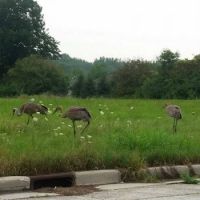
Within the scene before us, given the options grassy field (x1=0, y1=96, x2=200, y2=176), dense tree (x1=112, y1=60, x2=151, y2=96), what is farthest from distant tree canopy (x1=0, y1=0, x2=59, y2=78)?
grassy field (x1=0, y1=96, x2=200, y2=176)

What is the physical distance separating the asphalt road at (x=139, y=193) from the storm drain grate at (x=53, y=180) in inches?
17.6

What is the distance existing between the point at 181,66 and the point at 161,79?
2.84 meters

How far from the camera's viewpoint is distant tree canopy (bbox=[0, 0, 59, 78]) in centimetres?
7619

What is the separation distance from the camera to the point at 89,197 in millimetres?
8141

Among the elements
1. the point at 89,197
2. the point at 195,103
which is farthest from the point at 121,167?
the point at 195,103

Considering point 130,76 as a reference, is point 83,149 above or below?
below

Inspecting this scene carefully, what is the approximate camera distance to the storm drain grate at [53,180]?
8.89 meters

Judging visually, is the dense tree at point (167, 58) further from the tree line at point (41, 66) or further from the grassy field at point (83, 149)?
the grassy field at point (83, 149)

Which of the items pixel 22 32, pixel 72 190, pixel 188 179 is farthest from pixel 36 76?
pixel 72 190

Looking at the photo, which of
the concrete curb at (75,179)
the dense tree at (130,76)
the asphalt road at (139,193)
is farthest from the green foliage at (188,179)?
the dense tree at (130,76)

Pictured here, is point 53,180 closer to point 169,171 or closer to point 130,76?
point 169,171

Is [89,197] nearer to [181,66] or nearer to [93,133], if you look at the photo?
[93,133]

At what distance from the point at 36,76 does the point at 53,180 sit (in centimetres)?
6106

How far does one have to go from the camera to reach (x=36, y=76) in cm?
6969
